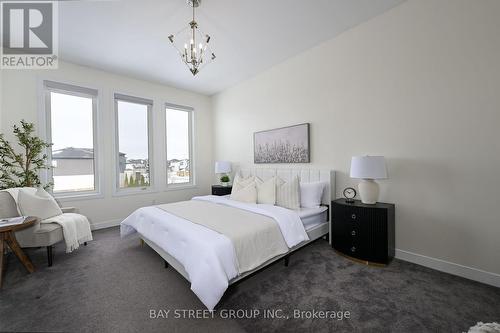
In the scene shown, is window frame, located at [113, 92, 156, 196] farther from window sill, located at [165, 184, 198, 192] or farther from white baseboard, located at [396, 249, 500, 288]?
white baseboard, located at [396, 249, 500, 288]

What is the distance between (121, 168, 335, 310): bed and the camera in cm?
162

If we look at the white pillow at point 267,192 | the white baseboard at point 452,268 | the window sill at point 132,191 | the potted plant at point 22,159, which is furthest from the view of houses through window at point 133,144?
the white baseboard at point 452,268

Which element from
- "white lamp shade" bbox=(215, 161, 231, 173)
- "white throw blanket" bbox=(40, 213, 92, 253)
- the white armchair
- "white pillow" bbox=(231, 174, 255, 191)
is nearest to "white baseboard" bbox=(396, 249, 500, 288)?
"white pillow" bbox=(231, 174, 255, 191)

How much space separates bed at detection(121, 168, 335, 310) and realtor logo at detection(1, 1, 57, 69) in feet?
9.08

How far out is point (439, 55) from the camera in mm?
2213

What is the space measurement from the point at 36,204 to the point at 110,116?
205cm

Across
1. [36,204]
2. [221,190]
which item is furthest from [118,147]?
[221,190]

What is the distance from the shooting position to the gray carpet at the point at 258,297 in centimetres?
153

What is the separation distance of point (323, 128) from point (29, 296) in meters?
3.96

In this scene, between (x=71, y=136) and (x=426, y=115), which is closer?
(x=426, y=115)

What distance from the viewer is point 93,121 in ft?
12.9

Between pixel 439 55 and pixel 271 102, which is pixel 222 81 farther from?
pixel 439 55

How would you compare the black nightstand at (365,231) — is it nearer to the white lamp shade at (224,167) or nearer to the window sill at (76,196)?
the white lamp shade at (224,167)

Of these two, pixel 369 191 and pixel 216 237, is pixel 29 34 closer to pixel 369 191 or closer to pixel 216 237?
pixel 216 237
